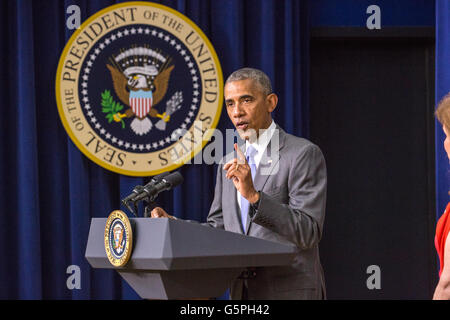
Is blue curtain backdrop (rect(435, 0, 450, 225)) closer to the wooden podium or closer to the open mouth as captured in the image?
the open mouth

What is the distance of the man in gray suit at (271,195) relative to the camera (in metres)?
1.76

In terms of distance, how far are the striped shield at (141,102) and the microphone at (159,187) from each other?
1615mm

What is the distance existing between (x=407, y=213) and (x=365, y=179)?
0.32 meters

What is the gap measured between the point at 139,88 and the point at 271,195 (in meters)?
1.64

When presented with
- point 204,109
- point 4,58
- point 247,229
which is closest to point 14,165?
point 4,58

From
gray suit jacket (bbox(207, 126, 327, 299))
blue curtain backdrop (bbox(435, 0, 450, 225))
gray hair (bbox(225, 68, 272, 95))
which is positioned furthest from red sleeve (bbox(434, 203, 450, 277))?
blue curtain backdrop (bbox(435, 0, 450, 225))

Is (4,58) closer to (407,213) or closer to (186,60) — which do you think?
(186,60)

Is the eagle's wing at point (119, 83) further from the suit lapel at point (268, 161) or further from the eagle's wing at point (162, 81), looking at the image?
the suit lapel at point (268, 161)

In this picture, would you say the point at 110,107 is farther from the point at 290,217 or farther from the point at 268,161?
the point at 290,217

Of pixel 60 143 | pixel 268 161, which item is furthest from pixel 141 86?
pixel 268 161

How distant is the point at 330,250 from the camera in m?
3.70

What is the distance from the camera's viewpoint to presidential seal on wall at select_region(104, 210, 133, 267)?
1579mm

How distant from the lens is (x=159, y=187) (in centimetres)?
177

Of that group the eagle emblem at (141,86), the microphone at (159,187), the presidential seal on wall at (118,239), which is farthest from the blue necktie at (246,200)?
the eagle emblem at (141,86)
